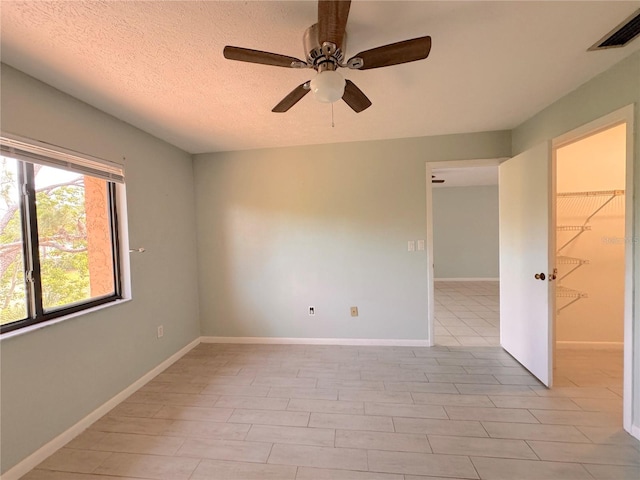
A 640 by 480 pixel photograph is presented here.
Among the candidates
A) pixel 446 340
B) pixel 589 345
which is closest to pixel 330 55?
pixel 446 340

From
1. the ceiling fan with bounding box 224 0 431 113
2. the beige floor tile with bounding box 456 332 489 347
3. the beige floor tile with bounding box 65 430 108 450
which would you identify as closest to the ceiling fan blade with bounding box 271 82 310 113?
the ceiling fan with bounding box 224 0 431 113

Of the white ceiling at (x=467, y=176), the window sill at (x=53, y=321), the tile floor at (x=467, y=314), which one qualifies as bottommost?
the tile floor at (x=467, y=314)

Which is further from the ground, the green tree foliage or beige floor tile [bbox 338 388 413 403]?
the green tree foliage

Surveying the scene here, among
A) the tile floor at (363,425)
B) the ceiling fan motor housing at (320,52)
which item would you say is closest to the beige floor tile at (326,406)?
the tile floor at (363,425)

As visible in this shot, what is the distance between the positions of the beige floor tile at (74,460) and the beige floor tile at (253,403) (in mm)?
721

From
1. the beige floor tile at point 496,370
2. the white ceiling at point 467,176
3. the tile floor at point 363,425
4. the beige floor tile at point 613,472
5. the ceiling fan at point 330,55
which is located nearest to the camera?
the ceiling fan at point 330,55

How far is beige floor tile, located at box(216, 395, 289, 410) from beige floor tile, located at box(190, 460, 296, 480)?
0.49 meters

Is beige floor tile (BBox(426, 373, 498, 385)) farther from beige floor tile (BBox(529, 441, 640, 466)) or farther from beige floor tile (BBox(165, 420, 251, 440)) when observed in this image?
beige floor tile (BBox(165, 420, 251, 440))

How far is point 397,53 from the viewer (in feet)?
3.94

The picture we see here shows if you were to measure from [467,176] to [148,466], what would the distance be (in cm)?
627

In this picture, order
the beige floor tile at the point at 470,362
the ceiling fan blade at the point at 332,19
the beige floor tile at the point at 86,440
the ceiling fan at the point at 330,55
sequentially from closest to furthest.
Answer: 1. the ceiling fan blade at the point at 332,19
2. the ceiling fan at the point at 330,55
3. the beige floor tile at the point at 86,440
4. the beige floor tile at the point at 470,362

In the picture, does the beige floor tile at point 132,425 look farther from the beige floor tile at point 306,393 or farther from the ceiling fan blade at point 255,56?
the ceiling fan blade at point 255,56

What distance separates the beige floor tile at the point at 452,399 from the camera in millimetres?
2002

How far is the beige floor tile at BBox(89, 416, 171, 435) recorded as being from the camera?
182 cm
